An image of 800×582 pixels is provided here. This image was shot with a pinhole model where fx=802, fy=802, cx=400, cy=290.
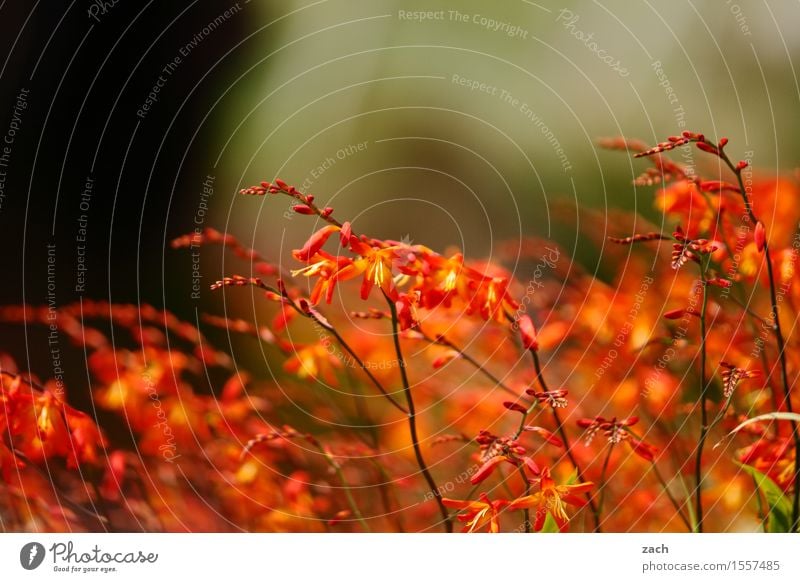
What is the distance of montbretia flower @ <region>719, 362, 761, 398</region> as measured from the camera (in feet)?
2.70

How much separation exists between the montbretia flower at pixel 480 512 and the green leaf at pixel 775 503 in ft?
0.85

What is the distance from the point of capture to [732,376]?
32.4 inches

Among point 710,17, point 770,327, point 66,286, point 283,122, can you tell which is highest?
point 710,17

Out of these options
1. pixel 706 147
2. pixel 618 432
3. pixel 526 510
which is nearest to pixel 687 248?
pixel 706 147

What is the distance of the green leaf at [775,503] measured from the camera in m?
0.84

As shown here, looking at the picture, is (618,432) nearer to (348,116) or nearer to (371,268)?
(371,268)

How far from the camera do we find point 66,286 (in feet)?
2.90

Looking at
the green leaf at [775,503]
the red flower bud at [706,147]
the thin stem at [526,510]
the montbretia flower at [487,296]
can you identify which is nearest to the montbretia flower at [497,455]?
the thin stem at [526,510]

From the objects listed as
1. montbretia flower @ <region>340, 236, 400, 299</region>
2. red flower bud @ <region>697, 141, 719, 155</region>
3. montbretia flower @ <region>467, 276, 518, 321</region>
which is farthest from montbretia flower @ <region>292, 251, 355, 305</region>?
red flower bud @ <region>697, 141, 719, 155</region>

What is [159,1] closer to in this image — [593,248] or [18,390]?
[18,390]

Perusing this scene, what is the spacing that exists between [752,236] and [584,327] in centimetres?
21

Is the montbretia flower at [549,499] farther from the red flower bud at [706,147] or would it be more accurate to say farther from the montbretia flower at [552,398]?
the red flower bud at [706,147]

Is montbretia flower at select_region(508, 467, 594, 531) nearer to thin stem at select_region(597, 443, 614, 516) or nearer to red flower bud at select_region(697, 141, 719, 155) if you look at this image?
thin stem at select_region(597, 443, 614, 516)
